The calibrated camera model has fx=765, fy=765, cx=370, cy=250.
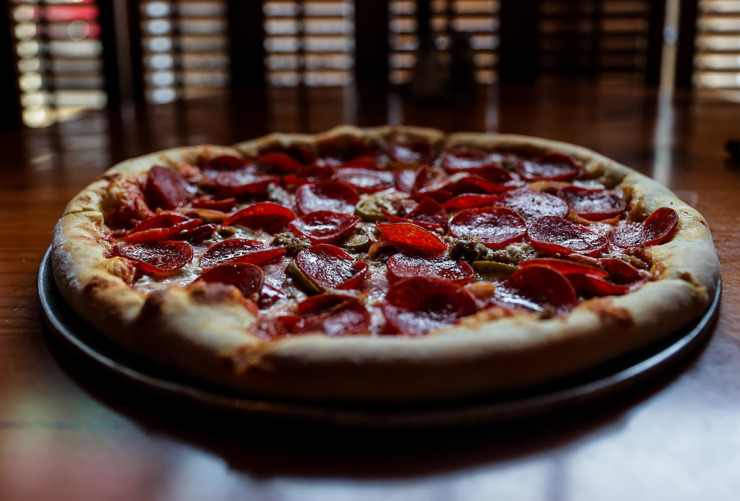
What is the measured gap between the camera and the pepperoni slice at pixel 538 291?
1.86 meters

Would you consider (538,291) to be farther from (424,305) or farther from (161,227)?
(161,227)

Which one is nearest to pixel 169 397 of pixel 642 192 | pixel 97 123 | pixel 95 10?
pixel 642 192

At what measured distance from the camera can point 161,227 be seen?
254 cm

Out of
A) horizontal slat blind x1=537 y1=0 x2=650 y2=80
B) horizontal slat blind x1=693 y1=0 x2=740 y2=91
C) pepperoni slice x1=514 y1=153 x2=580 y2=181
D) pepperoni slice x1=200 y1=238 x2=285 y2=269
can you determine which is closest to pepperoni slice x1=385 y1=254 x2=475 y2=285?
pepperoni slice x1=200 y1=238 x2=285 y2=269

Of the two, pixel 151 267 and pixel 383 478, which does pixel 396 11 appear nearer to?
pixel 151 267

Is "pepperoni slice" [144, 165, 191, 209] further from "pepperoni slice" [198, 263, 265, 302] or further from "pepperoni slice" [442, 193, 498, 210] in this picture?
"pepperoni slice" [442, 193, 498, 210]

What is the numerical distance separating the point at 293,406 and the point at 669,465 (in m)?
0.70

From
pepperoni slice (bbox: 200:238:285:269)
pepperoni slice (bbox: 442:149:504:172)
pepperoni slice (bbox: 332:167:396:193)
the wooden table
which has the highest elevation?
pepperoni slice (bbox: 442:149:504:172)

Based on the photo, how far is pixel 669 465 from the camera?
4.50 ft

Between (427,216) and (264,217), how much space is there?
0.56 meters

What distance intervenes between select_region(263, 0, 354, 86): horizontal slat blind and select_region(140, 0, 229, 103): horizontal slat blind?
15.8 inches

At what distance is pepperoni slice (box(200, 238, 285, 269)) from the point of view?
7.22ft

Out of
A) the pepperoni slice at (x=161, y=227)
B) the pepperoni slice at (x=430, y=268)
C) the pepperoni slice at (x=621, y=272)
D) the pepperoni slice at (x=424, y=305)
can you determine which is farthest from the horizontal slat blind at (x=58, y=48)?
the pepperoni slice at (x=621, y=272)

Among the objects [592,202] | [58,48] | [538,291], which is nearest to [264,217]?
[538,291]
